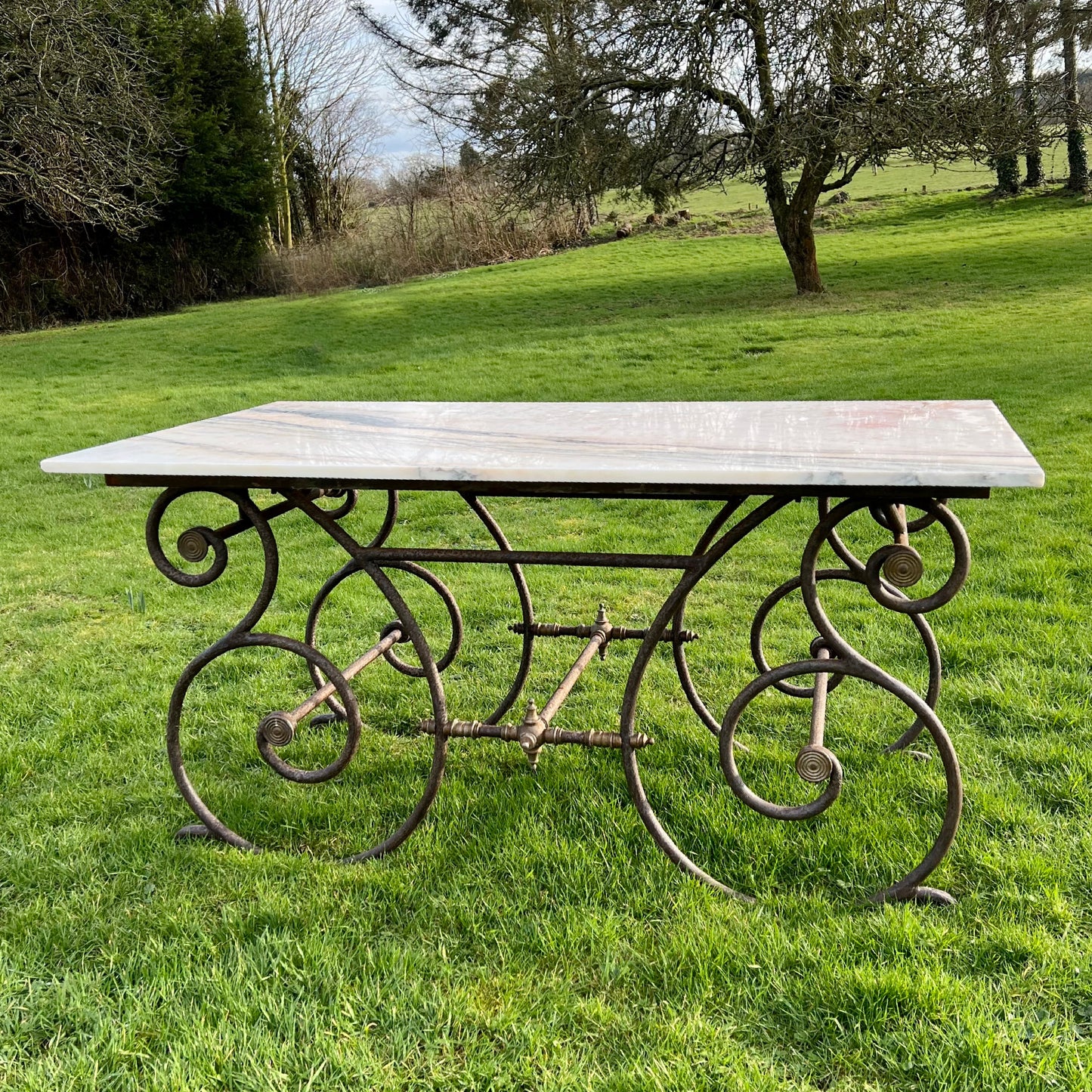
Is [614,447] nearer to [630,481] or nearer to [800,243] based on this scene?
[630,481]

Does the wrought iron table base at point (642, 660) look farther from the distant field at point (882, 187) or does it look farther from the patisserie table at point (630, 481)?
the distant field at point (882, 187)

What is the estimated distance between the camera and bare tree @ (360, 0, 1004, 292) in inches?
470

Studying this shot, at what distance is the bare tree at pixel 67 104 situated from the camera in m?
13.7

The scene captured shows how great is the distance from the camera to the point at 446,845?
2441mm

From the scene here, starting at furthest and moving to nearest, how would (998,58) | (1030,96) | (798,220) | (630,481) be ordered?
(798,220), (1030,96), (998,58), (630,481)

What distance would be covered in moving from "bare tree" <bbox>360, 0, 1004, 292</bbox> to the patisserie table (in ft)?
36.5

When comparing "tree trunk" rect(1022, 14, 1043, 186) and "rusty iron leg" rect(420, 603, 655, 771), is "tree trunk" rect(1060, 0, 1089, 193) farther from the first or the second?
"rusty iron leg" rect(420, 603, 655, 771)

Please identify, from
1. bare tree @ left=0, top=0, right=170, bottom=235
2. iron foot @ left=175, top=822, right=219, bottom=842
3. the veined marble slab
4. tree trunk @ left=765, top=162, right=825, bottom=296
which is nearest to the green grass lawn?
iron foot @ left=175, top=822, right=219, bottom=842

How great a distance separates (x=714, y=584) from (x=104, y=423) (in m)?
7.93

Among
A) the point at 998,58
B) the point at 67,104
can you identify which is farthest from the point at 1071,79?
the point at 67,104

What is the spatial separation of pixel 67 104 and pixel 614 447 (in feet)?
51.4

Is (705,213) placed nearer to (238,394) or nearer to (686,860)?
(238,394)

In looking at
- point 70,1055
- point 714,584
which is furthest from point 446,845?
point 714,584

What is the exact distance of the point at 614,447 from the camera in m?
2.10
